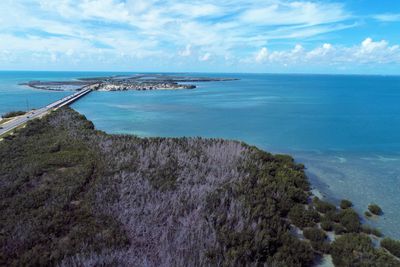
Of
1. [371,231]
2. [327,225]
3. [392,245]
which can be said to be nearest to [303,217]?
[327,225]

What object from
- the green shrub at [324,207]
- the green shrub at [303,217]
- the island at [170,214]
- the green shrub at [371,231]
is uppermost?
the island at [170,214]

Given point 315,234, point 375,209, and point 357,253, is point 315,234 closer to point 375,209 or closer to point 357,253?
point 357,253

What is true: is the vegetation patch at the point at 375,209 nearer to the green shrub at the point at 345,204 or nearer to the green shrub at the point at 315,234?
the green shrub at the point at 345,204

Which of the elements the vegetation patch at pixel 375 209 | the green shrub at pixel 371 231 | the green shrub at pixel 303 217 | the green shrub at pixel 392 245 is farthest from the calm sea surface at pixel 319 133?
the green shrub at pixel 303 217

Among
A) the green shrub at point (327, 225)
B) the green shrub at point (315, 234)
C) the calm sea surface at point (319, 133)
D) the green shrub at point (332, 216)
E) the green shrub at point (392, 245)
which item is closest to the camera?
the green shrub at point (392, 245)

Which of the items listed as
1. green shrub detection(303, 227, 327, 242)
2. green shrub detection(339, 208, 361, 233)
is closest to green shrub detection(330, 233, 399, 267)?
green shrub detection(303, 227, 327, 242)

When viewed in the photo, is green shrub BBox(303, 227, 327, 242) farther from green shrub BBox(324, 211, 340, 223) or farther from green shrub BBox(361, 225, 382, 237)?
green shrub BBox(361, 225, 382, 237)

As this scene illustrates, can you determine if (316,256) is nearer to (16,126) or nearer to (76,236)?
(76,236)
